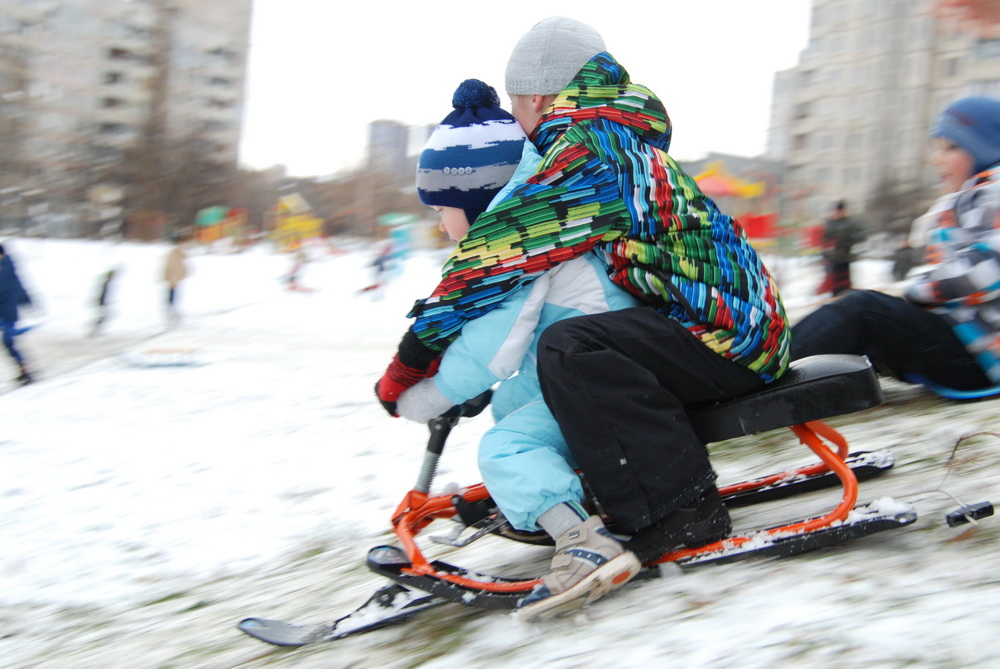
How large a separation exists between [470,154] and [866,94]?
3903cm

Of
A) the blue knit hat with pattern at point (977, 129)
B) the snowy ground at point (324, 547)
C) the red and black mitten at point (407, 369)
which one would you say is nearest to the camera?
the snowy ground at point (324, 547)

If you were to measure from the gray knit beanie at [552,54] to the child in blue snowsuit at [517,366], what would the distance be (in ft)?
0.39

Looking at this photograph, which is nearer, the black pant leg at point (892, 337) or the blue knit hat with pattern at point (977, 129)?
the blue knit hat with pattern at point (977, 129)

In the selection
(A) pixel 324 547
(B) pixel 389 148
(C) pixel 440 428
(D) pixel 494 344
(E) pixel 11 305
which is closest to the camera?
(D) pixel 494 344

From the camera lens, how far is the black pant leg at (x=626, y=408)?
7.16ft

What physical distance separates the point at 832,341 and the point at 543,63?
197 centimetres

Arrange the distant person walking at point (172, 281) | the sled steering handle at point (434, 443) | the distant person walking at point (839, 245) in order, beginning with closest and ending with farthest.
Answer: the sled steering handle at point (434, 443), the distant person walking at point (839, 245), the distant person walking at point (172, 281)

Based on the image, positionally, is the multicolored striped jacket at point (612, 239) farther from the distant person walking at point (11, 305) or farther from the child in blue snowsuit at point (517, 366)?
the distant person walking at point (11, 305)

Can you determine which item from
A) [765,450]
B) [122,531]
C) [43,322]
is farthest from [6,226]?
[765,450]

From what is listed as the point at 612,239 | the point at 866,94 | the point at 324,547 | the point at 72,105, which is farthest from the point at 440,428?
the point at 72,105

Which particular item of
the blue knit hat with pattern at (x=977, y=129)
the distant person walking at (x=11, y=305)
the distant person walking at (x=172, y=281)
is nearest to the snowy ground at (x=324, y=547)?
the distant person walking at (x=11, y=305)

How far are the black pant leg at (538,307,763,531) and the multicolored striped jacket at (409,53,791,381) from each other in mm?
101

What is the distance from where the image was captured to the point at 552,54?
7.84 ft

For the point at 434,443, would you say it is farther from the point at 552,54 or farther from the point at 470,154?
the point at 552,54
